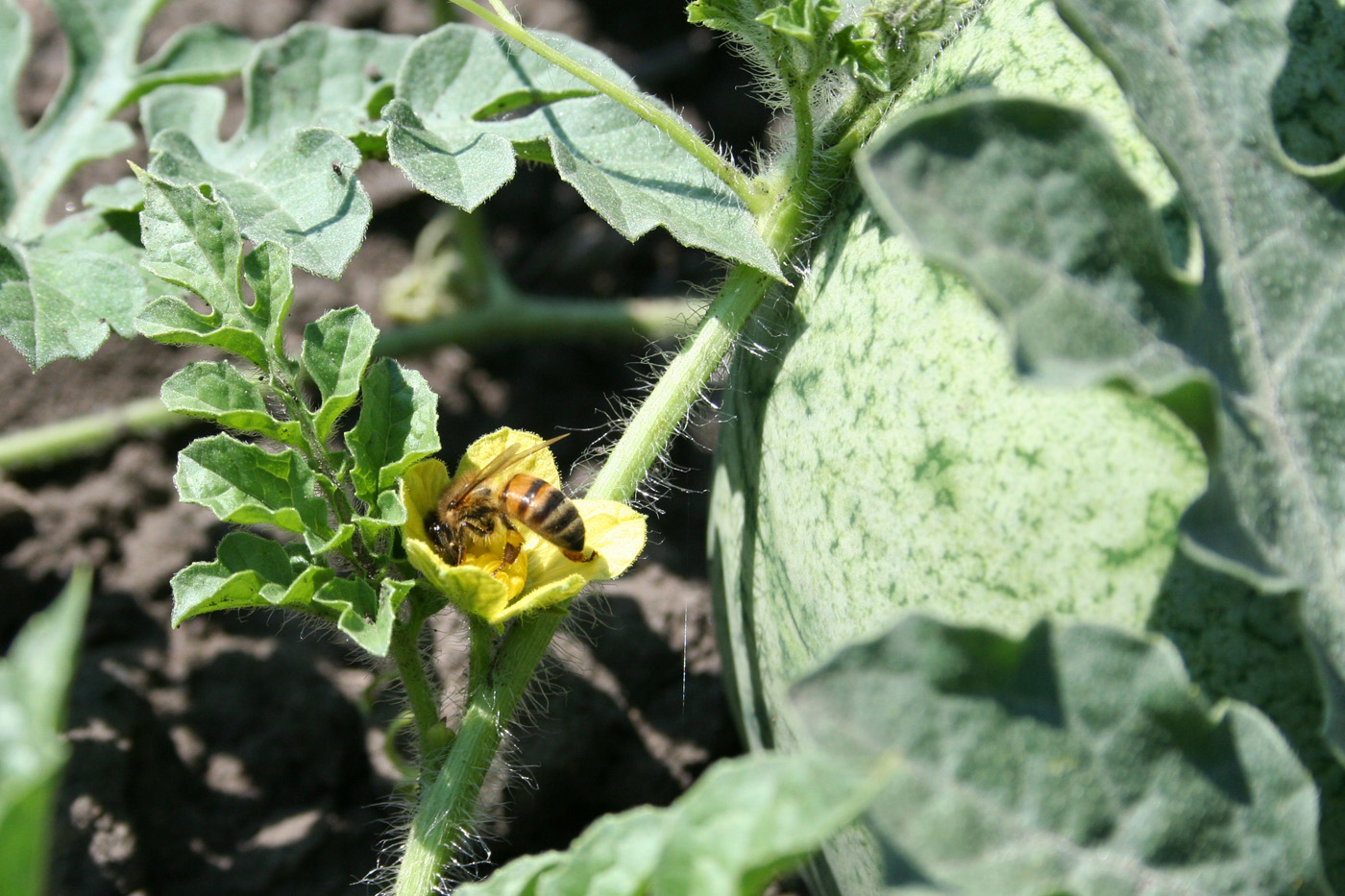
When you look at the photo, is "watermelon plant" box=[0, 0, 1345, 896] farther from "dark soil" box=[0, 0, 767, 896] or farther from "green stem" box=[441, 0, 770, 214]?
"dark soil" box=[0, 0, 767, 896]

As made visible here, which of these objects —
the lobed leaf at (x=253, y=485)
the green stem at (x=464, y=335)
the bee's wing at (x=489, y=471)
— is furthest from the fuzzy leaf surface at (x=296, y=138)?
the green stem at (x=464, y=335)

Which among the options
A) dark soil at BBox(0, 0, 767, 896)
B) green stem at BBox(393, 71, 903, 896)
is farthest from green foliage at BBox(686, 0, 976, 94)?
dark soil at BBox(0, 0, 767, 896)

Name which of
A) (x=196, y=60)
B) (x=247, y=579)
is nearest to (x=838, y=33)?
(x=247, y=579)

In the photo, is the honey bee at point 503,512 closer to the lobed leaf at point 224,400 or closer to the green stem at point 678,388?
the green stem at point 678,388

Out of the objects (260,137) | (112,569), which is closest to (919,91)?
(260,137)

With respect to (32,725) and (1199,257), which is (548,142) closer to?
(1199,257)
